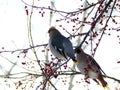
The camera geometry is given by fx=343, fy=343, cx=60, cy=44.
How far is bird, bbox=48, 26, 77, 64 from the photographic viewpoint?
388 cm

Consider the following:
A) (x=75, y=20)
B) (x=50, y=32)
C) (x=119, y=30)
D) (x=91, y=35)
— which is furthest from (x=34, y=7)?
(x=50, y=32)

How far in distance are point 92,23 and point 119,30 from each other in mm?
458

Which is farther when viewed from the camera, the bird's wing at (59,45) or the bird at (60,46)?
the bird's wing at (59,45)

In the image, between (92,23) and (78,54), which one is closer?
(92,23)

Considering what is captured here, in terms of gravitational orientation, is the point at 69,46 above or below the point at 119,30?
below

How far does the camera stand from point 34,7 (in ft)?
11.0

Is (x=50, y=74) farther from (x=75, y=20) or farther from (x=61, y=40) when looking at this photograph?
(x=61, y=40)

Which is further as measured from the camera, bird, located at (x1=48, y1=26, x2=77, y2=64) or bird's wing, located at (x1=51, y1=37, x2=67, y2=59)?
bird's wing, located at (x1=51, y1=37, x2=67, y2=59)

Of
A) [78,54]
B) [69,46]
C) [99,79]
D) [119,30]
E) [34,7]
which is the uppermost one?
[34,7]

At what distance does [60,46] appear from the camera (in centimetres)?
414

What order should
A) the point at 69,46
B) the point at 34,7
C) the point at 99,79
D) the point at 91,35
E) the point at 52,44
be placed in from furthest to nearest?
1. the point at 99,79
2. the point at 52,44
3. the point at 69,46
4. the point at 34,7
5. the point at 91,35

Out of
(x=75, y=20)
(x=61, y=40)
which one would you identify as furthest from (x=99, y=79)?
(x=75, y=20)

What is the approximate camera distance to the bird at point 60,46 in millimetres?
3875

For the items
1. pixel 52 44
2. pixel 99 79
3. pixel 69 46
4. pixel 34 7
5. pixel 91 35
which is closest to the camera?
pixel 91 35
